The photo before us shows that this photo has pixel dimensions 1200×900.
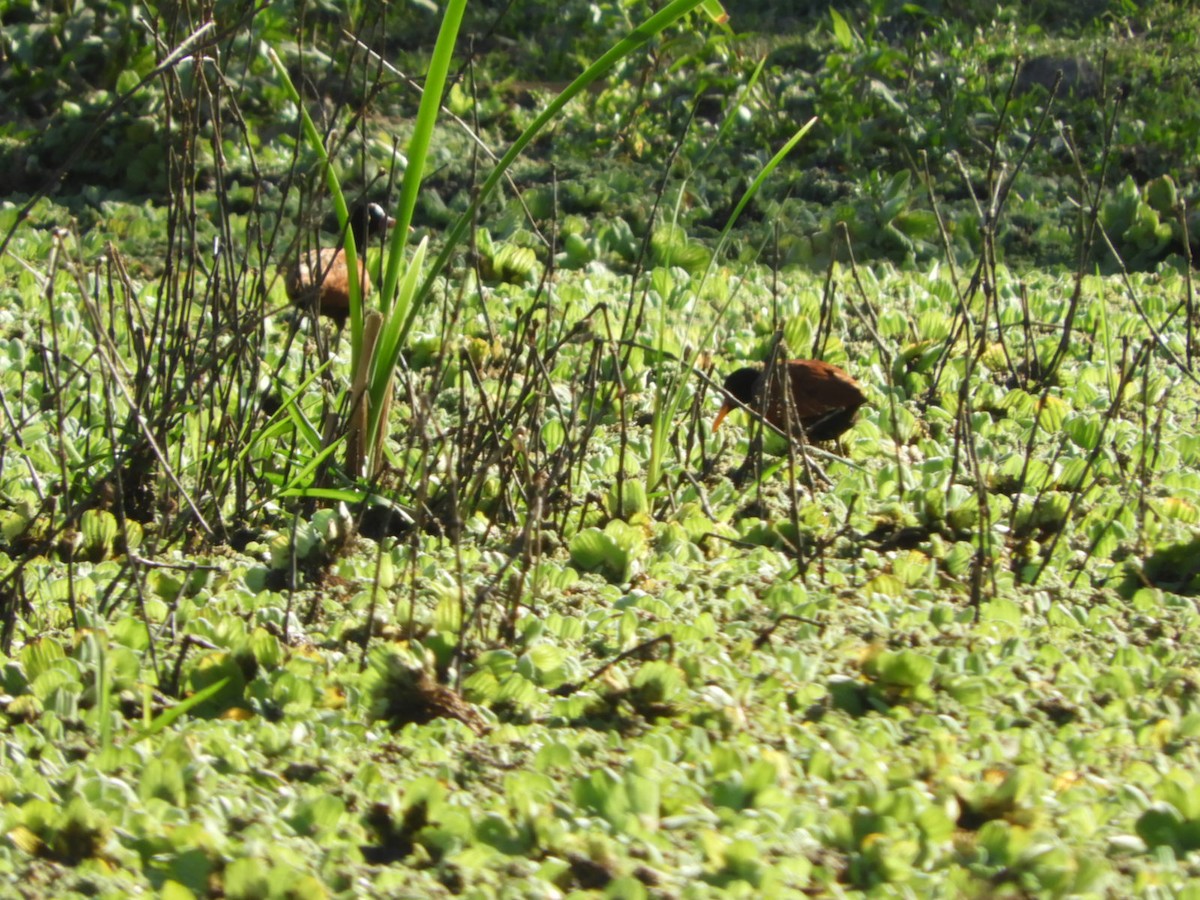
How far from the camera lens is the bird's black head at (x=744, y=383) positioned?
303cm

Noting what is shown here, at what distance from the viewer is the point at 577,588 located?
8.03 ft

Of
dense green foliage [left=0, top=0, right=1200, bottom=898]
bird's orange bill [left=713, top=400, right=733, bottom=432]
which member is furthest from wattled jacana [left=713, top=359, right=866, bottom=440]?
dense green foliage [left=0, top=0, right=1200, bottom=898]

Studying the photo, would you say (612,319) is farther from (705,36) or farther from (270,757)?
(705,36)

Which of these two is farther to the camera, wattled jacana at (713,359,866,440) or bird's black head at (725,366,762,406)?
bird's black head at (725,366,762,406)

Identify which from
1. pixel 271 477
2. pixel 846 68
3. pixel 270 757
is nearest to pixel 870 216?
pixel 846 68

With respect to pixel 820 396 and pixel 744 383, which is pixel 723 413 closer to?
pixel 744 383

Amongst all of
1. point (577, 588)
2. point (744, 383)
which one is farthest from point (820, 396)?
point (577, 588)

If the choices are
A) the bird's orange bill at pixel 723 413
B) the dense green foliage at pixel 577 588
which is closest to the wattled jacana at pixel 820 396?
the bird's orange bill at pixel 723 413

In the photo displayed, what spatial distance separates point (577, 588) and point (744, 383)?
0.81m

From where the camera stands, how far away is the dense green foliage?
167cm

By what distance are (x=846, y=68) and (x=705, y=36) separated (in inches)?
27.0

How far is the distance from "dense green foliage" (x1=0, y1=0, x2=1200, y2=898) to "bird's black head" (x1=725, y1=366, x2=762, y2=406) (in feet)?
0.36

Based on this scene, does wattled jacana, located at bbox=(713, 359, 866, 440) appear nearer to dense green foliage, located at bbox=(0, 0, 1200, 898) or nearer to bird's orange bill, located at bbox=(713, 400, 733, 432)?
bird's orange bill, located at bbox=(713, 400, 733, 432)

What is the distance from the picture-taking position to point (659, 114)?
5984 millimetres
